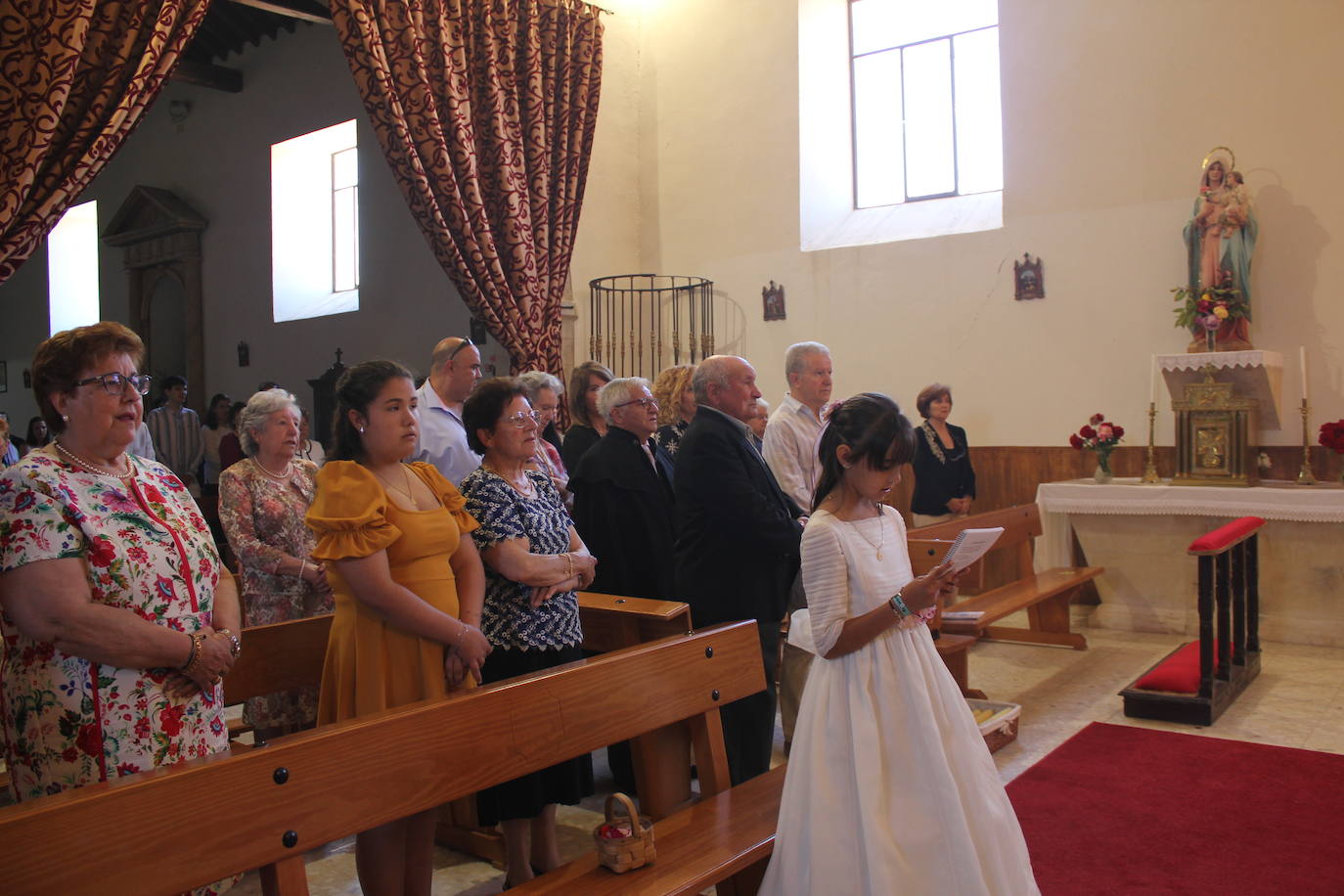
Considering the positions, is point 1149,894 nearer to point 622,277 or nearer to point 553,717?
point 553,717

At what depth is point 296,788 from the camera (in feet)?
5.44

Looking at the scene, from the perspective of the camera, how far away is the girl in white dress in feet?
6.61

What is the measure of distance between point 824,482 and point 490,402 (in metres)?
0.93

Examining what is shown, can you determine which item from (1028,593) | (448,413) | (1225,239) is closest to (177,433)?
(448,413)

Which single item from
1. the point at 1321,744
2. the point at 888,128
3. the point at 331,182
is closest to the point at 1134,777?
the point at 1321,744

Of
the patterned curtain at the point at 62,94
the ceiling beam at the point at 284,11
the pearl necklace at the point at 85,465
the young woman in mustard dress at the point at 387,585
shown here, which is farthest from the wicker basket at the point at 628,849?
the ceiling beam at the point at 284,11

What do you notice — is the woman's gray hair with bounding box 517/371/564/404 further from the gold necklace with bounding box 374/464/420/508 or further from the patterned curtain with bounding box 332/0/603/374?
the patterned curtain with bounding box 332/0/603/374

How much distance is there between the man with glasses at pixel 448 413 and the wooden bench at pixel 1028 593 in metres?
2.17

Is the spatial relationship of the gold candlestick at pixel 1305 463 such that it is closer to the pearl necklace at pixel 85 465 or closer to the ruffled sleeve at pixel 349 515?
the ruffled sleeve at pixel 349 515

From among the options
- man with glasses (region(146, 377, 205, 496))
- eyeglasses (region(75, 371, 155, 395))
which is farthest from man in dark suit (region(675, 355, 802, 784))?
man with glasses (region(146, 377, 205, 496))

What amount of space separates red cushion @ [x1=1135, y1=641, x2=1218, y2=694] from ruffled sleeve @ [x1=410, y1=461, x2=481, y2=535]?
126 inches

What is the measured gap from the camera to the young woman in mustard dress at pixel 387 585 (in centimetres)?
230

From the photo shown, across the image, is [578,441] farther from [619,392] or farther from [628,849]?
[628,849]

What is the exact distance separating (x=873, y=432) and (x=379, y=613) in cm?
116
